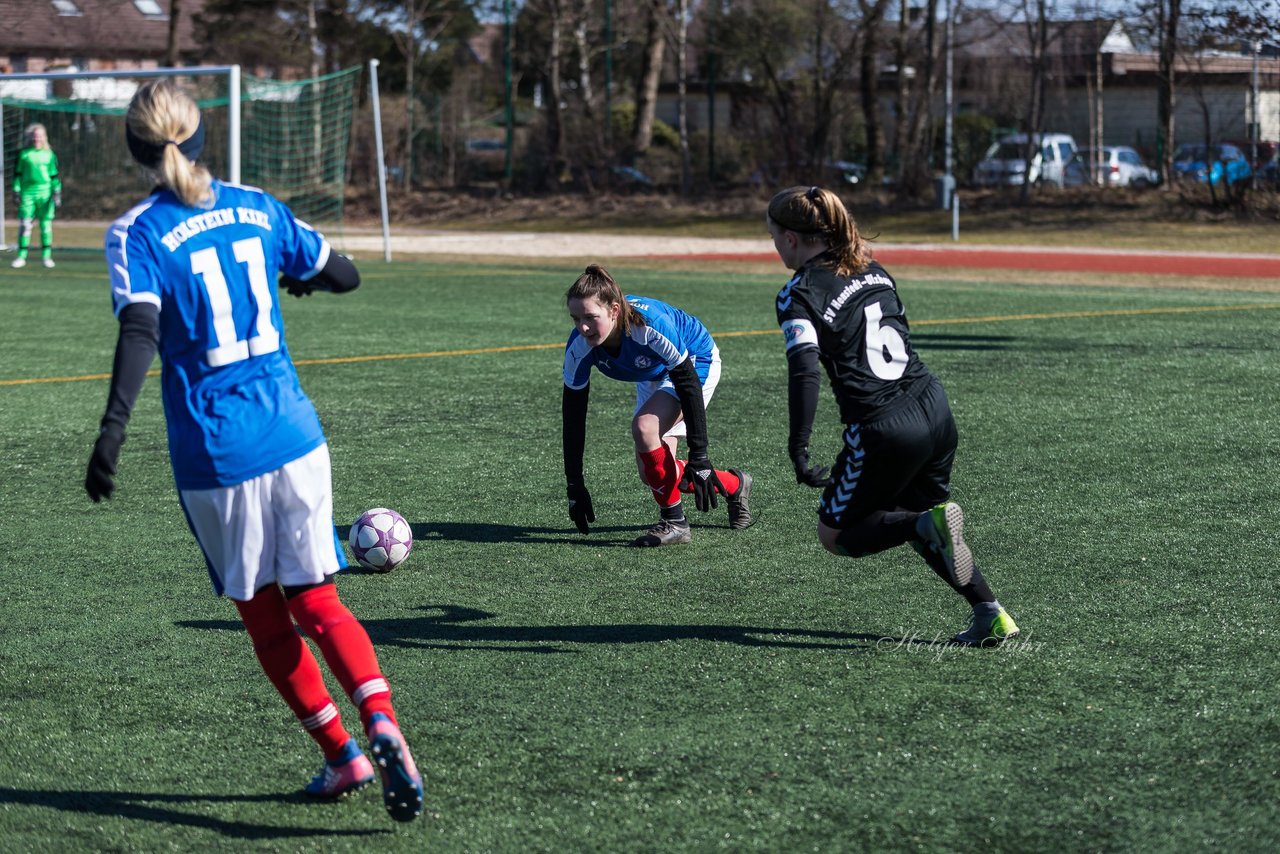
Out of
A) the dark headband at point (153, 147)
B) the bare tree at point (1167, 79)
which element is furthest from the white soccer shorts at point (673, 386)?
the bare tree at point (1167, 79)

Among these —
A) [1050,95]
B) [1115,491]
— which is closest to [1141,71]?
[1050,95]

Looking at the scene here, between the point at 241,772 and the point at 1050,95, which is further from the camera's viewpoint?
the point at 1050,95

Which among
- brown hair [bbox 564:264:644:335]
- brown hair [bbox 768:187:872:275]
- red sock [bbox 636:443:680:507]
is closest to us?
brown hair [bbox 768:187:872:275]

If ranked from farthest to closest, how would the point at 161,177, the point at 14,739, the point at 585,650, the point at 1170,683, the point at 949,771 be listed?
the point at 585,650 → the point at 1170,683 → the point at 14,739 → the point at 949,771 → the point at 161,177

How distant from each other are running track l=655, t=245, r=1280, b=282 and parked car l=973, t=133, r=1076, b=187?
8814 mm

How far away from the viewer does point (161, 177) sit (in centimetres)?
338

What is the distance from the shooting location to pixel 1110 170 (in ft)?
120

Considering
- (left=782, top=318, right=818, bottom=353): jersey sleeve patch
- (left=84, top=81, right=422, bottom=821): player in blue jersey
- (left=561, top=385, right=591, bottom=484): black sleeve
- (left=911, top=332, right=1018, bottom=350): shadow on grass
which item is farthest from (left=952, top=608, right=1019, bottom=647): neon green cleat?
(left=911, top=332, right=1018, bottom=350): shadow on grass

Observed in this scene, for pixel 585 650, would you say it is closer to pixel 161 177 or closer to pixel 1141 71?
pixel 161 177

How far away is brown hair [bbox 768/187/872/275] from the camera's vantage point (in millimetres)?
4513

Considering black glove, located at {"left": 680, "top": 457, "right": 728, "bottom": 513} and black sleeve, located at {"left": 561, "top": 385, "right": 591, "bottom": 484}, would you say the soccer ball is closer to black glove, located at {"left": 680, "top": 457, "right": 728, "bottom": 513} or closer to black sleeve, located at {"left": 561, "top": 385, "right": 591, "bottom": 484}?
black sleeve, located at {"left": 561, "top": 385, "right": 591, "bottom": 484}

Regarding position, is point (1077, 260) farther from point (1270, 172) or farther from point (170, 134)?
point (170, 134)

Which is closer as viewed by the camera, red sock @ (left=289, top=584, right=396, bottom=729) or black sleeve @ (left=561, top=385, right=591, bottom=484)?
red sock @ (left=289, top=584, right=396, bottom=729)

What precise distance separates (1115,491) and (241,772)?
4577 millimetres
